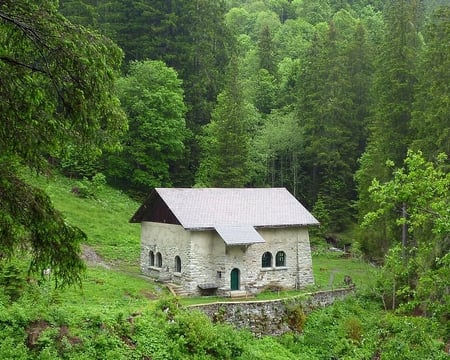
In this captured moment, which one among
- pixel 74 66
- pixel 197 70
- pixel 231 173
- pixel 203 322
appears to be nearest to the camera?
pixel 74 66

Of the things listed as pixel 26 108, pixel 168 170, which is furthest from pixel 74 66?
pixel 168 170

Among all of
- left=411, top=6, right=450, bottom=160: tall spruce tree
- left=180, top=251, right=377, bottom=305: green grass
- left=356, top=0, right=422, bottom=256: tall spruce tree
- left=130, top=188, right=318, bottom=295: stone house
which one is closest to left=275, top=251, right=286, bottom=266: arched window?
left=130, top=188, right=318, bottom=295: stone house

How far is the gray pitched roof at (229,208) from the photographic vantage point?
30913 millimetres

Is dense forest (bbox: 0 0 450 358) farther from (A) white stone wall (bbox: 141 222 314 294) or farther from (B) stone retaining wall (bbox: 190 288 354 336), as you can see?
(B) stone retaining wall (bbox: 190 288 354 336)

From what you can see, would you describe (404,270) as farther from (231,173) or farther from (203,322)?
(231,173)

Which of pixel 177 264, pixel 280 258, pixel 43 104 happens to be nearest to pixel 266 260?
pixel 280 258

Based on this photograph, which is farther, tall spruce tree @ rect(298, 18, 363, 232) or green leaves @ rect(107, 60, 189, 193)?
tall spruce tree @ rect(298, 18, 363, 232)

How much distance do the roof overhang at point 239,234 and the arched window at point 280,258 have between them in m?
2.42

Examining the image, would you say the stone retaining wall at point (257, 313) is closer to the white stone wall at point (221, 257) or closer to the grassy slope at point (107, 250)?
the grassy slope at point (107, 250)

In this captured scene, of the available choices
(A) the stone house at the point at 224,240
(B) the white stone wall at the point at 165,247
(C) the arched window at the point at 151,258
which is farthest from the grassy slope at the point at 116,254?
(A) the stone house at the point at 224,240

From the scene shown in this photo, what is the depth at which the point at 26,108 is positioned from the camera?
8.30 meters

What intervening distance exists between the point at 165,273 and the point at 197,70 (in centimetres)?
2964

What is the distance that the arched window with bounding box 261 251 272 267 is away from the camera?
105 feet

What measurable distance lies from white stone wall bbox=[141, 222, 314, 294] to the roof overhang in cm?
61
